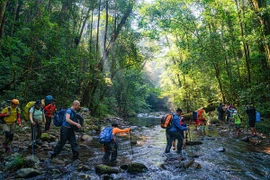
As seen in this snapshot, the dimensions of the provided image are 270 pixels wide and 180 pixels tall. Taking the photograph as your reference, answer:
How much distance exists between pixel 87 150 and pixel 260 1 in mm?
14230

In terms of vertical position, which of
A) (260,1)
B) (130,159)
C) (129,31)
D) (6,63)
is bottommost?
(130,159)

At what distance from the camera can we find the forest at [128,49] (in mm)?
12109

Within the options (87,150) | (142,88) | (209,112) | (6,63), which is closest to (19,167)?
(87,150)

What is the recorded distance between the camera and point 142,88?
37625 millimetres

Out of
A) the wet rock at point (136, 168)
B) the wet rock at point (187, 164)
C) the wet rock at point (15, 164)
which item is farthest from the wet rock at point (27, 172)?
the wet rock at point (187, 164)

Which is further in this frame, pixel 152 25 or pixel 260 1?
pixel 152 25

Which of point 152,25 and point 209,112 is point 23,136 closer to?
point 152,25

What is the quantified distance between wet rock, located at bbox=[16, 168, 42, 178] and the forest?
4.73 m

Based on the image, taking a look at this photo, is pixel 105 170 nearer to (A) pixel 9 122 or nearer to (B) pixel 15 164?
(B) pixel 15 164

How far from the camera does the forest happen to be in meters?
12.1

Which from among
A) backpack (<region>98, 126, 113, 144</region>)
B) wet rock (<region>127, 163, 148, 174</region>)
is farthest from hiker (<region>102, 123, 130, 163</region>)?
wet rock (<region>127, 163, 148, 174</region>)

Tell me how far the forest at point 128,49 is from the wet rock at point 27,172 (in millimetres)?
4729

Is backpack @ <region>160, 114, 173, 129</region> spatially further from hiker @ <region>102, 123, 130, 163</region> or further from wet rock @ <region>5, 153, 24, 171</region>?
wet rock @ <region>5, 153, 24, 171</region>

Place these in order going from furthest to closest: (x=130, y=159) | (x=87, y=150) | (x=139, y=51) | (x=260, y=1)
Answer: (x=139, y=51)
(x=260, y=1)
(x=87, y=150)
(x=130, y=159)
